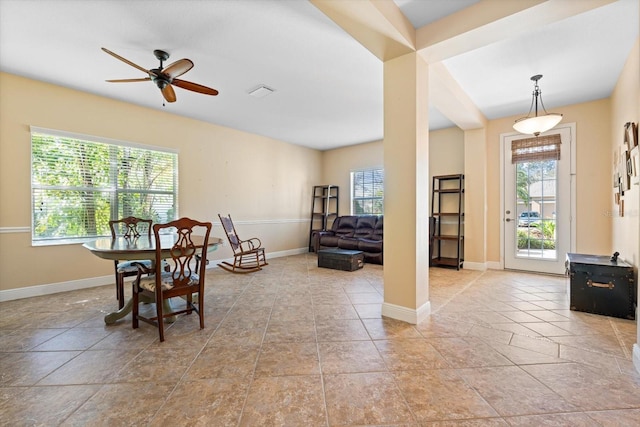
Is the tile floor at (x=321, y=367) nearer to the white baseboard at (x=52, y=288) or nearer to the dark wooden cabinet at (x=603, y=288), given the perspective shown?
the dark wooden cabinet at (x=603, y=288)

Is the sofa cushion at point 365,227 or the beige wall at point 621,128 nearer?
the beige wall at point 621,128

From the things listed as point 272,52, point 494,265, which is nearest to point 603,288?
point 494,265

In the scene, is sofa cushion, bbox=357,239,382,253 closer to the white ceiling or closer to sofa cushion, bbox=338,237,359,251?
sofa cushion, bbox=338,237,359,251

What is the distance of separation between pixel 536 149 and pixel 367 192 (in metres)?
3.24

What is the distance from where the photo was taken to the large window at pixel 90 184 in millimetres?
3406

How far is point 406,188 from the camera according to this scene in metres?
2.49

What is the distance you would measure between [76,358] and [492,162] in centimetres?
576

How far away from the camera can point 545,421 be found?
1.31m

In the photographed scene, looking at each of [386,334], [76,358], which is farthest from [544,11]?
[76,358]

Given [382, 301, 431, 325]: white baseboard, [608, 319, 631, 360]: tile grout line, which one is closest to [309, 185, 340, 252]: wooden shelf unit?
[382, 301, 431, 325]: white baseboard

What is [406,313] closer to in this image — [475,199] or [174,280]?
[174,280]

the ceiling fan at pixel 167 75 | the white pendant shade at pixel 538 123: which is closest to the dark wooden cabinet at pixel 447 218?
the white pendant shade at pixel 538 123

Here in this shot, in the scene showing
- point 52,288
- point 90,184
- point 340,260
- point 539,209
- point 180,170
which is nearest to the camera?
point 52,288

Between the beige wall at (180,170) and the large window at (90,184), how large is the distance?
114 mm
